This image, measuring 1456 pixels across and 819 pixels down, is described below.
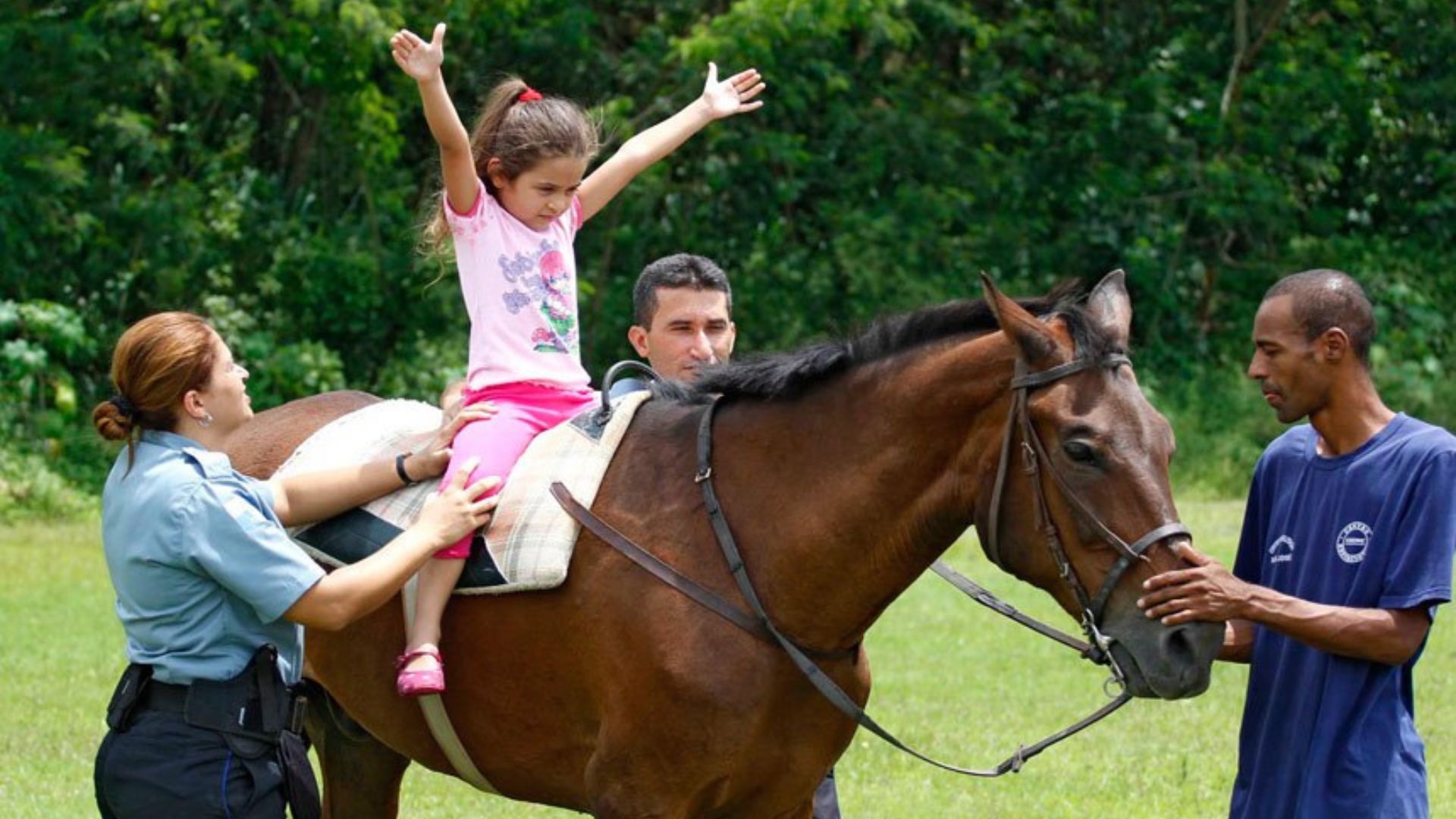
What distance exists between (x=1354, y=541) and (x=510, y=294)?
2095mm

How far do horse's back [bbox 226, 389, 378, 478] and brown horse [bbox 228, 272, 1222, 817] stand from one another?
1.22 meters

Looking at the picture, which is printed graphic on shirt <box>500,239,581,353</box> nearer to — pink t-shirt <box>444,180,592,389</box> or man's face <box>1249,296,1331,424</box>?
pink t-shirt <box>444,180,592,389</box>

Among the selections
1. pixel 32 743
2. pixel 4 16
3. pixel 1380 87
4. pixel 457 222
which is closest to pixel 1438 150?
pixel 1380 87

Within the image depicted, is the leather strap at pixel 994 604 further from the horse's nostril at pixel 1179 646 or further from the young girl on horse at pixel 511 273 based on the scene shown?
the young girl on horse at pixel 511 273

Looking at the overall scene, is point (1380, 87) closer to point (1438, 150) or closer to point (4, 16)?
point (1438, 150)

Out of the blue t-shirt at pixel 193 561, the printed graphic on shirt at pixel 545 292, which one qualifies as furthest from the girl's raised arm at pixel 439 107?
the blue t-shirt at pixel 193 561

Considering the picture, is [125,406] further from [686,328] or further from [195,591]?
[686,328]

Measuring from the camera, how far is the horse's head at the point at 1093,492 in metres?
3.80

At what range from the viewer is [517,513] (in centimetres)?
451

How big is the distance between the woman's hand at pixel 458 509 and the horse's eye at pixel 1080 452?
140cm

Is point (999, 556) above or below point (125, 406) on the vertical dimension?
below

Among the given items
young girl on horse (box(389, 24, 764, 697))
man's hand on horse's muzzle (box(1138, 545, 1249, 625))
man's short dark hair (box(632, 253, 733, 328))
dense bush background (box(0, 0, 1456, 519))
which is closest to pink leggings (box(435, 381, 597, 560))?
young girl on horse (box(389, 24, 764, 697))

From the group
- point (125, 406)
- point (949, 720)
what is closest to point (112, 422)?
point (125, 406)

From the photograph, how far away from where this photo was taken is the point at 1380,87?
22297mm
